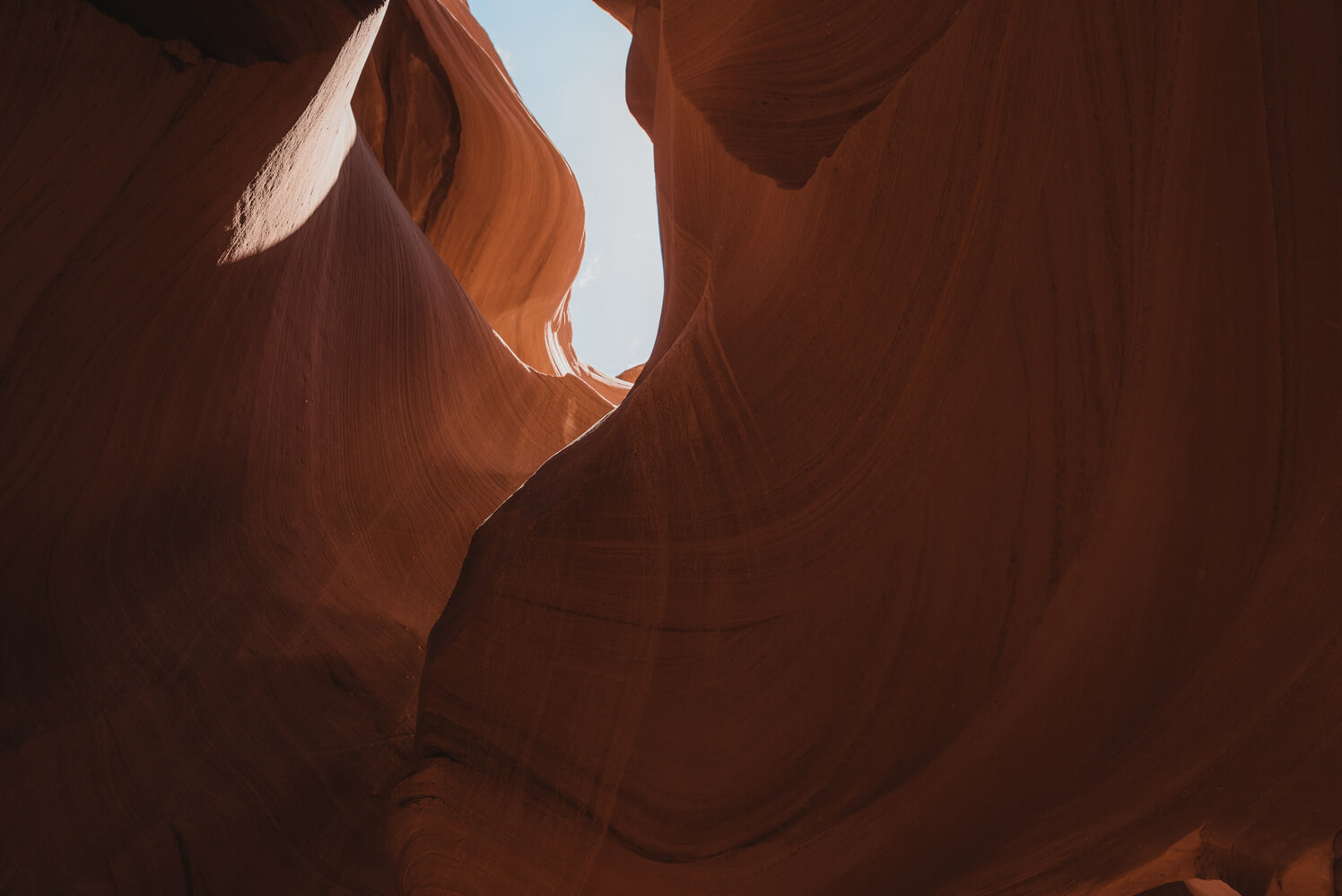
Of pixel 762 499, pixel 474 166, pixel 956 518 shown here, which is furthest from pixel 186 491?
pixel 474 166

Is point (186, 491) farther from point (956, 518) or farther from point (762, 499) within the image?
point (956, 518)

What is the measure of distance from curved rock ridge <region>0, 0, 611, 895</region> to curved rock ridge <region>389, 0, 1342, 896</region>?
2.45 ft

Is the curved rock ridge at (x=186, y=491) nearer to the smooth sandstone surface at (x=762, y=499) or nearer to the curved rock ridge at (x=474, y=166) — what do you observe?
the smooth sandstone surface at (x=762, y=499)

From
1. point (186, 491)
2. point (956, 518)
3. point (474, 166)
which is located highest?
point (474, 166)

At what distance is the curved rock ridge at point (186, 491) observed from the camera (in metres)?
2.37

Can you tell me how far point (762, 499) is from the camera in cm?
230

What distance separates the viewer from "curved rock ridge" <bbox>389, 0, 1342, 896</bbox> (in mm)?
1605

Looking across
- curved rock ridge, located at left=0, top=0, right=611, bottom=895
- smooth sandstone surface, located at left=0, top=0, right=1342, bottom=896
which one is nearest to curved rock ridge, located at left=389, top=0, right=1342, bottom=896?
smooth sandstone surface, located at left=0, top=0, right=1342, bottom=896

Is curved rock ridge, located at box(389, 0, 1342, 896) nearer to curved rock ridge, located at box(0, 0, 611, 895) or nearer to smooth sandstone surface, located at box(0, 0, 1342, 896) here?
smooth sandstone surface, located at box(0, 0, 1342, 896)

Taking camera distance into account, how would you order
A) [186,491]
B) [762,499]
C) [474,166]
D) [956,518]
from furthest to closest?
[474,166]
[186,491]
[762,499]
[956,518]

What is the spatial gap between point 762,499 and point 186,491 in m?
2.35

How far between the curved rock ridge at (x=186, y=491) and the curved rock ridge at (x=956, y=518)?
29.4 inches

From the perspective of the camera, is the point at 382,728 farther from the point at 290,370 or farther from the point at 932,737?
the point at 932,737

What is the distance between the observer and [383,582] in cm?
372
